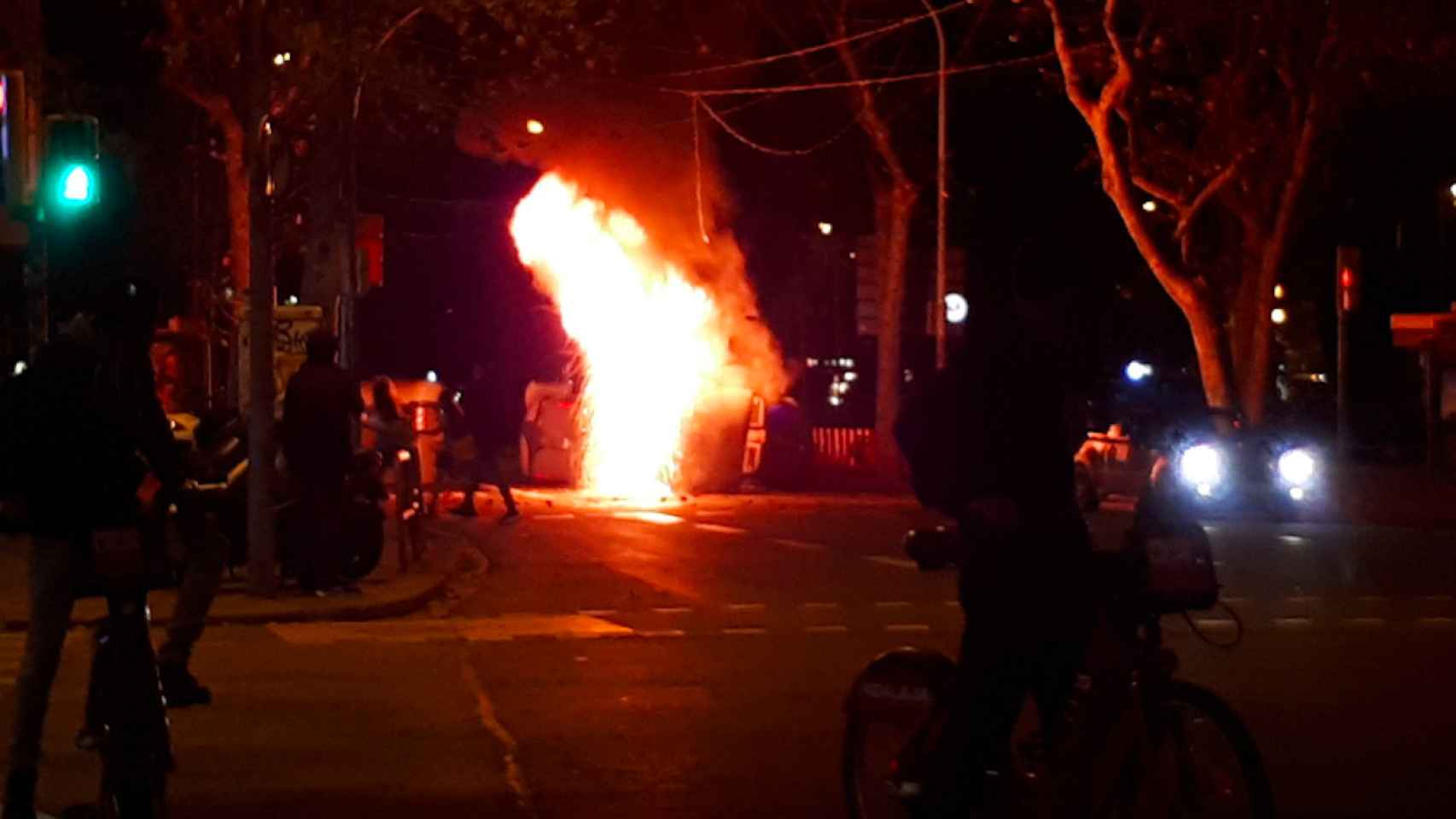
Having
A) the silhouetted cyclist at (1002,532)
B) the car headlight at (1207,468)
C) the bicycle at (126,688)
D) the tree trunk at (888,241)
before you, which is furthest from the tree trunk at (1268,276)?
the bicycle at (126,688)

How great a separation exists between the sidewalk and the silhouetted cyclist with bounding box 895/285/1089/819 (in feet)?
26.4

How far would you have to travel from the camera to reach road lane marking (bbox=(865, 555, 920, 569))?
20078mm

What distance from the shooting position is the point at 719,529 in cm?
2531

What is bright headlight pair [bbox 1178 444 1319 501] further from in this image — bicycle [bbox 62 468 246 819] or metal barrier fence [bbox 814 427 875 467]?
bicycle [bbox 62 468 246 819]

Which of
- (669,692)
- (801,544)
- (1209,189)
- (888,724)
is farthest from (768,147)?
(888,724)

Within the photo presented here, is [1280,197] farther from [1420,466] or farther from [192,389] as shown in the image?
[192,389]

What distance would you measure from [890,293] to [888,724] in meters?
32.9

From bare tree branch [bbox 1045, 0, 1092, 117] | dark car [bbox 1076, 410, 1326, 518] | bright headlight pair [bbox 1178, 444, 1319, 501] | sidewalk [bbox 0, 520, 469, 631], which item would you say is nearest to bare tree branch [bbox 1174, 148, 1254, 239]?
bare tree branch [bbox 1045, 0, 1092, 117]

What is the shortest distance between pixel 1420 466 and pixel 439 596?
3354 centimetres

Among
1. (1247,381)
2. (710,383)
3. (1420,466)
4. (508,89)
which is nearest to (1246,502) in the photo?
(1247,381)

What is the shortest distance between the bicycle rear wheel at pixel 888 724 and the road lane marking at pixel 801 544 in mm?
14712

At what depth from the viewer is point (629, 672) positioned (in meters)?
12.6

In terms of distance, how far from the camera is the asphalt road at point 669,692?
9125mm

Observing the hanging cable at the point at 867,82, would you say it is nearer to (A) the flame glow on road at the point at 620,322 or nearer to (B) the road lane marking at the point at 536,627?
(A) the flame glow on road at the point at 620,322
